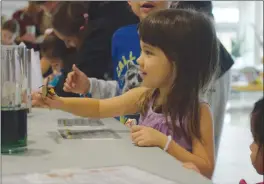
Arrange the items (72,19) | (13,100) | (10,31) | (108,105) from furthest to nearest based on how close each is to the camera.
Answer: (10,31)
(72,19)
(108,105)
(13,100)

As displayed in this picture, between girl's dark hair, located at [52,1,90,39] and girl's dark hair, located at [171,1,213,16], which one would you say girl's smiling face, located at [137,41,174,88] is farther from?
girl's dark hair, located at [52,1,90,39]

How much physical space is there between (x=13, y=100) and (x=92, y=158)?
4.2 inches

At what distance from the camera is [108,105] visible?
0.72 m

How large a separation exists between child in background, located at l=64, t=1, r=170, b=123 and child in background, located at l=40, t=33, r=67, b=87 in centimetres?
16

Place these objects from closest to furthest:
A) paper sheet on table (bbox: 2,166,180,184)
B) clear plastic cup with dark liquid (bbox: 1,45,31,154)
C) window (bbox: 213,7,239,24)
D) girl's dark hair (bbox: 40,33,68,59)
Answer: paper sheet on table (bbox: 2,166,180,184)
clear plastic cup with dark liquid (bbox: 1,45,31,154)
girl's dark hair (bbox: 40,33,68,59)
window (bbox: 213,7,239,24)

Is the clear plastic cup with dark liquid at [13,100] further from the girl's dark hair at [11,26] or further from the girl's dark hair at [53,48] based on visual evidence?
the girl's dark hair at [11,26]

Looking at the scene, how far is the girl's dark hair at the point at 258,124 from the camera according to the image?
1.68ft

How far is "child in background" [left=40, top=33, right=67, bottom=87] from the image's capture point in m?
0.98

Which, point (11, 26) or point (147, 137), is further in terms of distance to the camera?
point (11, 26)

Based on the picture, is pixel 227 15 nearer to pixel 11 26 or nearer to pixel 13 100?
pixel 11 26

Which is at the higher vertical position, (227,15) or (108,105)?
(227,15)

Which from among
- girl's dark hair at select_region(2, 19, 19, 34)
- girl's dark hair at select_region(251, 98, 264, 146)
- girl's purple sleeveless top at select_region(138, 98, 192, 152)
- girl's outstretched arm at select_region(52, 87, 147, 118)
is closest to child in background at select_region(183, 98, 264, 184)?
girl's dark hair at select_region(251, 98, 264, 146)

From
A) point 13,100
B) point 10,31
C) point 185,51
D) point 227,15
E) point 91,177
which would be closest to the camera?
point 91,177

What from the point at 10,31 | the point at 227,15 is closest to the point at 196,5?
the point at 10,31
